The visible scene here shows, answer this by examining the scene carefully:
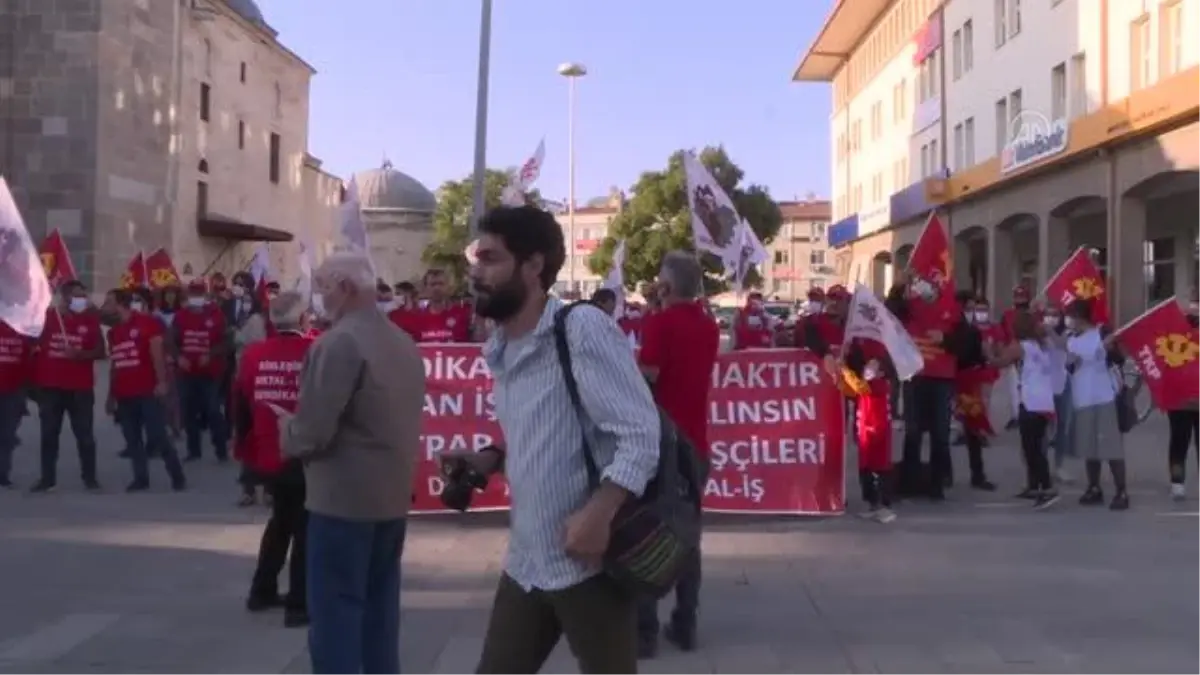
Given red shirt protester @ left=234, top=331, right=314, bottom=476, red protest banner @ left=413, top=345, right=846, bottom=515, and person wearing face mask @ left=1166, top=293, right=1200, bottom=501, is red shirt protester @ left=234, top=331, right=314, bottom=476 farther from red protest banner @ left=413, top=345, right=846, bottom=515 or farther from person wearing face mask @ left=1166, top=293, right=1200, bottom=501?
person wearing face mask @ left=1166, top=293, right=1200, bottom=501

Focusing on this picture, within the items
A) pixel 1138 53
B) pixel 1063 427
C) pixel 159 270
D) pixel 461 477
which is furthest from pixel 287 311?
pixel 1138 53

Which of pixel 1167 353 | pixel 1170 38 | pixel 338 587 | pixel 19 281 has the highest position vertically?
pixel 1170 38

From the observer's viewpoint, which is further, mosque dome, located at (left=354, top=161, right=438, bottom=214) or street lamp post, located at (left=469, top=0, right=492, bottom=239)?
mosque dome, located at (left=354, top=161, right=438, bottom=214)

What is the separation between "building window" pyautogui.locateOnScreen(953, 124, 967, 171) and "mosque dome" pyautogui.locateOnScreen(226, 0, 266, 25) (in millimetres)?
20698

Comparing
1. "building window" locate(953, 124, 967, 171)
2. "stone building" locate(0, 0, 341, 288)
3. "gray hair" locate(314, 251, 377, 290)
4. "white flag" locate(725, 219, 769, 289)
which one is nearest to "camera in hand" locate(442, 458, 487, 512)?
"gray hair" locate(314, 251, 377, 290)

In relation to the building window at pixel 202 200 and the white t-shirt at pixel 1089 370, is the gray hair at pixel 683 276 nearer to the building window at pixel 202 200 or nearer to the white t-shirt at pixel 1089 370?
the white t-shirt at pixel 1089 370

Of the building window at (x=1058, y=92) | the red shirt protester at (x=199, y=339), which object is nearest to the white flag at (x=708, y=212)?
the red shirt protester at (x=199, y=339)

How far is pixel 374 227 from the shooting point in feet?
247

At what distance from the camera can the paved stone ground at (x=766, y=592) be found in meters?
7.49

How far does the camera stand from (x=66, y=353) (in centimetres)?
1359

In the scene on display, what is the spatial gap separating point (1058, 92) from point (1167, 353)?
76.2 feet

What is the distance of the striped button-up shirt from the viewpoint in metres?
4.01

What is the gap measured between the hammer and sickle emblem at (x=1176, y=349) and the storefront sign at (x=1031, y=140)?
2044 cm

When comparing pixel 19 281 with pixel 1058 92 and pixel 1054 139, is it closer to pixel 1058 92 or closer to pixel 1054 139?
pixel 1054 139
